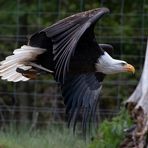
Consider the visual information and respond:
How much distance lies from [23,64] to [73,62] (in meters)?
0.41

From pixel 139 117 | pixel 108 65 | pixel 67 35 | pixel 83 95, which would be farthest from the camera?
pixel 83 95

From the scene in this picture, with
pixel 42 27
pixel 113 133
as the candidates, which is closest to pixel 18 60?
pixel 113 133

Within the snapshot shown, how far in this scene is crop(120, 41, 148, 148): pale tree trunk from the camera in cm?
787

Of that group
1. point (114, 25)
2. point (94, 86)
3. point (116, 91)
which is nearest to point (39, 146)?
point (94, 86)

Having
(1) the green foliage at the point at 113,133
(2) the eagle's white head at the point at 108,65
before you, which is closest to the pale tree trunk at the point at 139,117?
(1) the green foliage at the point at 113,133

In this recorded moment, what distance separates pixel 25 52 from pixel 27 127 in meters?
2.31

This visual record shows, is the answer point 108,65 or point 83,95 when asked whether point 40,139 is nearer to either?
point 83,95

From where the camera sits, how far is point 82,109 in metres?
8.15

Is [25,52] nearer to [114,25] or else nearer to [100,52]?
[100,52]

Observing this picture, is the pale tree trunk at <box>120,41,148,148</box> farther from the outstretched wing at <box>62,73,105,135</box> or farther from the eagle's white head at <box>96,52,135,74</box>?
the outstretched wing at <box>62,73,105,135</box>

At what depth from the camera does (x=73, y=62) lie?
7.95 m

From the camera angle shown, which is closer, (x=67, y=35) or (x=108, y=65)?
(x=67, y=35)

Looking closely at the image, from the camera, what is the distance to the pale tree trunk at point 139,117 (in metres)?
7.87

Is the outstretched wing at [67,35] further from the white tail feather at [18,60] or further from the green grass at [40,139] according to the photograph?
the green grass at [40,139]
